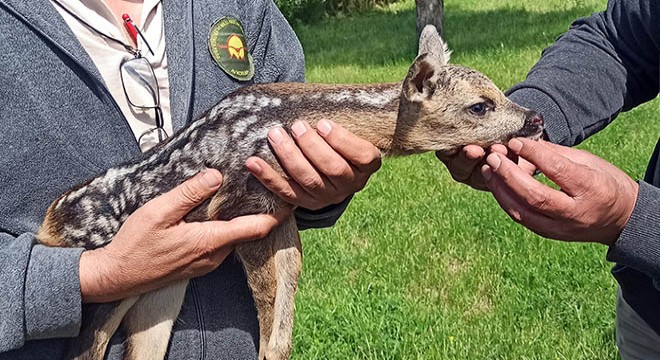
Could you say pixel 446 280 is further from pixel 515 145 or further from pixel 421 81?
pixel 515 145

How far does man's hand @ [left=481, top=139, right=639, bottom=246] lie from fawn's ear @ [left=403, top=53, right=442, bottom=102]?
429 millimetres

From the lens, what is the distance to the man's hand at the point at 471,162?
2.83m

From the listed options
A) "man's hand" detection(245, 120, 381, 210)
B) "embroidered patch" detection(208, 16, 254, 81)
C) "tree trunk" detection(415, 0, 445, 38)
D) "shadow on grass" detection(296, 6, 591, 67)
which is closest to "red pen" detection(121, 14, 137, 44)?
"embroidered patch" detection(208, 16, 254, 81)

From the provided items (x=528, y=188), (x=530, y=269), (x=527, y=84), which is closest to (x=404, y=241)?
(x=530, y=269)

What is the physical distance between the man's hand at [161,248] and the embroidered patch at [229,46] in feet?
1.12

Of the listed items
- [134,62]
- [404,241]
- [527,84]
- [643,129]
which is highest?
[134,62]

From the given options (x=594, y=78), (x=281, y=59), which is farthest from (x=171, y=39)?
(x=594, y=78)

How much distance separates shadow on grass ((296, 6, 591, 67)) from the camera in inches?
581

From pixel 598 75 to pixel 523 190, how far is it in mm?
906

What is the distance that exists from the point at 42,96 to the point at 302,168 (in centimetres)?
72

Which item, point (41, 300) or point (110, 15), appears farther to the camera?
point (110, 15)

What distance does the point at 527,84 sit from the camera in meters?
3.20

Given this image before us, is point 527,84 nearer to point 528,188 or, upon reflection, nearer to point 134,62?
point 528,188

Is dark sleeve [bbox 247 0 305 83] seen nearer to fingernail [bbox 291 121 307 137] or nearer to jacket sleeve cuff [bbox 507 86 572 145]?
fingernail [bbox 291 121 307 137]
